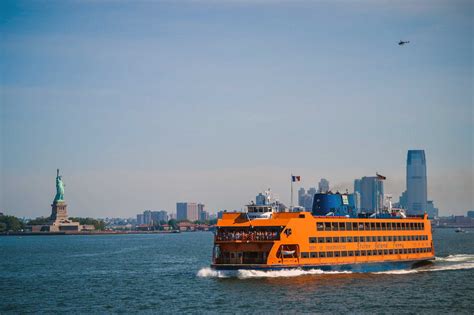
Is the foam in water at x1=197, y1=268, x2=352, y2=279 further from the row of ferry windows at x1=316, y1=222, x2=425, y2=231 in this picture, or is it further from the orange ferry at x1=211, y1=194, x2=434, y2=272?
the row of ferry windows at x1=316, y1=222, x2=425, y2=231

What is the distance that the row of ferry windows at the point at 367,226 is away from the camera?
78.1 meters

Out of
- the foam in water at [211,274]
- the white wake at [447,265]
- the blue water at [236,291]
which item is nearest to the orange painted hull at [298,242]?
the foam in water at [211,274]

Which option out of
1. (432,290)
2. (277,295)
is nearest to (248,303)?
(277,295)

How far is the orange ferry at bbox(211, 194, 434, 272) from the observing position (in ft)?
238

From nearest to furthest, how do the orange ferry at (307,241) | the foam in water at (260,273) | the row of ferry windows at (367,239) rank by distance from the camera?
the foam in water at (260,273)
the orange ferry at (307,241)
the row of ferry windows at (367,239)

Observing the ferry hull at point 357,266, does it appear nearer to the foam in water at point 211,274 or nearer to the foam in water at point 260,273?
the foam in water at point 260,273

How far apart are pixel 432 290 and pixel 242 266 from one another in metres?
17.4

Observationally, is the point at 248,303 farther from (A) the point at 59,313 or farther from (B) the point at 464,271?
(B) the point at 464,271

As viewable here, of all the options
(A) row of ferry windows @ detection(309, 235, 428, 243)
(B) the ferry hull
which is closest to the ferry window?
(A) row of ferry windows @ detection(309, 235, 428, 243)

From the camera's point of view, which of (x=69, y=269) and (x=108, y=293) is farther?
(x=69, y=269)

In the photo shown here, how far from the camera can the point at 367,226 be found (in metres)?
84.1

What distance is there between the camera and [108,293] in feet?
225

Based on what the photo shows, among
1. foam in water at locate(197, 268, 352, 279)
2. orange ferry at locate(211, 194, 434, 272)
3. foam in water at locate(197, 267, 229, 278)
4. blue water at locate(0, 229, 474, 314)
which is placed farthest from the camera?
foam in water at locate(197, 267, 229, 278)

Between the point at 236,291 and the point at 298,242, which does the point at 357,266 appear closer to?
the point at 298,242
